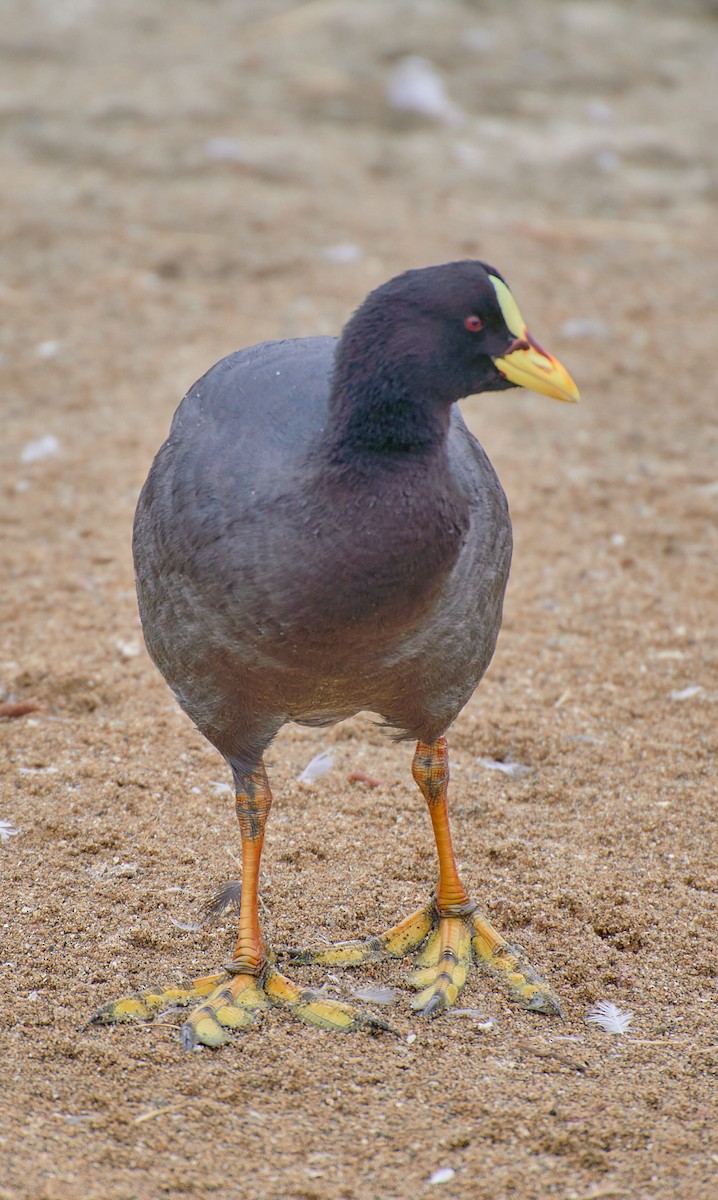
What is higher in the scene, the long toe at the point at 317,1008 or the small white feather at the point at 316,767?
the long toe at the point at 317,1008

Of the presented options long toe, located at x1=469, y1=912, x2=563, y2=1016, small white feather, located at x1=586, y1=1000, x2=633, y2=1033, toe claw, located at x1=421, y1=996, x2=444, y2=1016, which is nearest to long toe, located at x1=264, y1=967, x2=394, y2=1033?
toe claw, located at x1=421, y1=996, x2=444, y2=1016

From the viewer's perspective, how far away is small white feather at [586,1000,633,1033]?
3562 mm

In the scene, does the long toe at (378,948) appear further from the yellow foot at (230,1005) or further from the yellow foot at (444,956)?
the yellow foot at (230,1005)

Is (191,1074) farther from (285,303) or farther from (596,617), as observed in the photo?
(285,303)

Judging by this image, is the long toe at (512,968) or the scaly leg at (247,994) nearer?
the scaly leg at (247,994)

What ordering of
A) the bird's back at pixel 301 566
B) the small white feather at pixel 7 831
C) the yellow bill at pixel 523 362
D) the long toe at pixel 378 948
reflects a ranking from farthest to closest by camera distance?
the small white feather at pixel 7 831
the long toe at pixel 378 948
the yellow bill at pixel 523 362
the bird's back at pixel 301 566

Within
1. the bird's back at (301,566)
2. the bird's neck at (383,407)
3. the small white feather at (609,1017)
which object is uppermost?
the bird's neck at (383,407)

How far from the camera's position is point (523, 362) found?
3316 mm

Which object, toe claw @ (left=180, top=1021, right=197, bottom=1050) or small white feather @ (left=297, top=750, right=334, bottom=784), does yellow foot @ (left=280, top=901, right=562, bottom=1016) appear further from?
small white feather @ (left=297, top=750, right=334, bottom=784)

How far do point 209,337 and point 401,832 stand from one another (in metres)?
4.15

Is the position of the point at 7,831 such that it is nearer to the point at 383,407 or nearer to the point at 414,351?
the point at 383,407

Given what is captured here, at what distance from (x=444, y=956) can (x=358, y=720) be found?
1.40 meters

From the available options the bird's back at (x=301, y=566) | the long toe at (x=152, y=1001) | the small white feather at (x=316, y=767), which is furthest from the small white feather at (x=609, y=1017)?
the small white feather at (x=316, y=767)

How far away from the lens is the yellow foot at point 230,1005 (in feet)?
11.6
